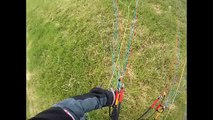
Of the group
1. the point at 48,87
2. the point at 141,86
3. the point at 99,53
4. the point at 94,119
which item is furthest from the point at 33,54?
the point at 141,86

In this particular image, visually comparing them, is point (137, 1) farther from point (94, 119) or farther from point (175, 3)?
point (94, 119)

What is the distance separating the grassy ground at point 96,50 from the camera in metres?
2.47

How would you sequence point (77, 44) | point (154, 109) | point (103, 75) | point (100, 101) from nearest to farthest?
1. point (100, 101)
2. point (154, 109)
3. point (103, 75)
4. point (77, 44)

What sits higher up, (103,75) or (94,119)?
(103,75)

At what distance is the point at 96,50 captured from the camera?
271 centimetres

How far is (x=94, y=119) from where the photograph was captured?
2.54 metres

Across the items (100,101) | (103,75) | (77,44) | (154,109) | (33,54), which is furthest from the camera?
(33,54)

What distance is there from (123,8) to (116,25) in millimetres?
161

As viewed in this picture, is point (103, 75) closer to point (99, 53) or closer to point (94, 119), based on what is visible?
point (99, 53)

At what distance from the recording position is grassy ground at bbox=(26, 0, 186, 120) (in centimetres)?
247

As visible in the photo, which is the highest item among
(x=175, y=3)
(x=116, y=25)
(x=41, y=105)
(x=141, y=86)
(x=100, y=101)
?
(x=175, y=3)

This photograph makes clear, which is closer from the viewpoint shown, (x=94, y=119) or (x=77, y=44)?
(x=94, y=119)

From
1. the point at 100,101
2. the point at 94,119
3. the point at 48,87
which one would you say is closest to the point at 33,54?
the point at 48,87

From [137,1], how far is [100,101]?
3.75 ft
